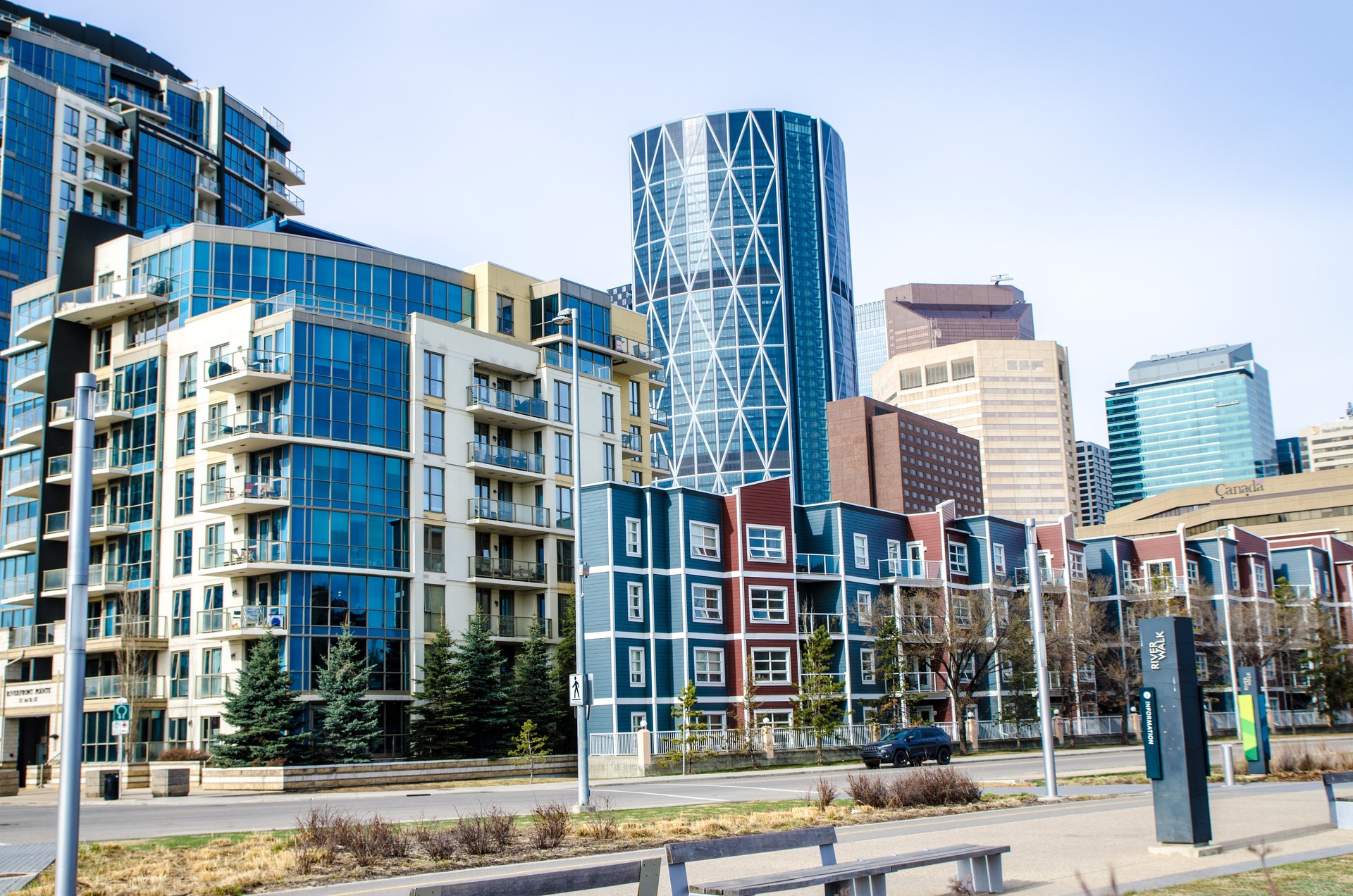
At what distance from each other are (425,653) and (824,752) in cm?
1851

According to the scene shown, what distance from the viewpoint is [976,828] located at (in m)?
19.5

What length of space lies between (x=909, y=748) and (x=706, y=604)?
47.3ft

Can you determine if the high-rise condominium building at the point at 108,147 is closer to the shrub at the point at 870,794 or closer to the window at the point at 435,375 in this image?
the window at the point at 435,375

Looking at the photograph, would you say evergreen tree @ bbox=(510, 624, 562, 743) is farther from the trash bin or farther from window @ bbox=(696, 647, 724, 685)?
the trash bin

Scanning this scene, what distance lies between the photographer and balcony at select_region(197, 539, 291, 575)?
5272 cm

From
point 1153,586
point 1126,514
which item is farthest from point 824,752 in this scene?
point 1126,514

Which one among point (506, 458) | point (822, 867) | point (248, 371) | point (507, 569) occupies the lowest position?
point (822, 867)

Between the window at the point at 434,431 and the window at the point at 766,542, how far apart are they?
612 inches

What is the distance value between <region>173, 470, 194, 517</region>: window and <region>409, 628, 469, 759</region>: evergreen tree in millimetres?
13287

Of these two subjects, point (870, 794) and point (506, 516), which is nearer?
point (870, 794)

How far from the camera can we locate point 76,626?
11.1m

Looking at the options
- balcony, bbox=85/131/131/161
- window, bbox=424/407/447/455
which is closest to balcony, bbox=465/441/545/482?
window, bbox=424/407/447/455

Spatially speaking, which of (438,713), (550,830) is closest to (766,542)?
(438,713)

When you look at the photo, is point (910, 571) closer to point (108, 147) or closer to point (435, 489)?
point (435, 489)
